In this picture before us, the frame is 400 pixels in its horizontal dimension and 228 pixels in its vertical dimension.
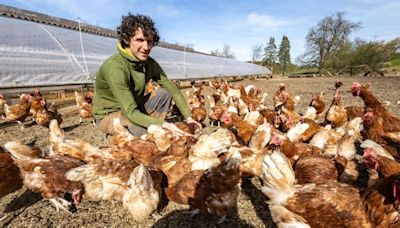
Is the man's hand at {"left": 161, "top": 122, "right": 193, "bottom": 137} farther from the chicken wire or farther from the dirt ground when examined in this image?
the chicken wire

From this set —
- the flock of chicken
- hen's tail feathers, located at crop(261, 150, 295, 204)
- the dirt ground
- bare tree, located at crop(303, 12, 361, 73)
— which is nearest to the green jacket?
the dirt ground

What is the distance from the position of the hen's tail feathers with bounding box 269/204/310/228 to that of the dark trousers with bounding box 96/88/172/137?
2584mm

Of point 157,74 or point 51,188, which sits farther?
point 157,74

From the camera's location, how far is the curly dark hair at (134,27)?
139 inches

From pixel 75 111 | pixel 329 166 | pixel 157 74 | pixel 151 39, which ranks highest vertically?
pixel 151 39

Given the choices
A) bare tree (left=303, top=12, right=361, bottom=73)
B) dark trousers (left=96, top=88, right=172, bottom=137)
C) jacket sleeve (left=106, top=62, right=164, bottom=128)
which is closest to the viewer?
jacket sleeve (left=106, top=62, right=164, bottom=128)

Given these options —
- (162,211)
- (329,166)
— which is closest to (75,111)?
(162,211)

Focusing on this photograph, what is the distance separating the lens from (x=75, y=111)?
873 cm

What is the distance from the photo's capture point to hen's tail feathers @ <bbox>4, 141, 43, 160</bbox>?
3.09 metres

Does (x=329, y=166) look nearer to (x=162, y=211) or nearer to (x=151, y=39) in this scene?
(x=162, y=211)

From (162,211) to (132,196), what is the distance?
1.72 ft

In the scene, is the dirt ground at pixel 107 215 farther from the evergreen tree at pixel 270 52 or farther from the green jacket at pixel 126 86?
the evergreen tree at pixel 270 52

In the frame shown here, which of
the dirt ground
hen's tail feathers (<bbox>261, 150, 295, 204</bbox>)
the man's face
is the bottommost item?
the dirt ground

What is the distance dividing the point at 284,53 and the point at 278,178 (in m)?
61.1
